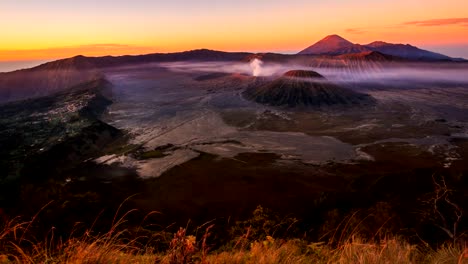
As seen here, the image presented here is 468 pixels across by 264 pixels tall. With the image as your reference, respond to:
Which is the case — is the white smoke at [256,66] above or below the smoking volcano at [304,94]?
above

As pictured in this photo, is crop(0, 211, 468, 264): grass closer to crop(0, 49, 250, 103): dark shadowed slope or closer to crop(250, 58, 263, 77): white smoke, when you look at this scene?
crop(250, 58, 263, 77): white smoke

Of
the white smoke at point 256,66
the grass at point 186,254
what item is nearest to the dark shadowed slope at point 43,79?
the white smoke at point 256,66

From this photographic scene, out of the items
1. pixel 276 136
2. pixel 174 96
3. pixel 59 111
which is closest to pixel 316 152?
pixel 276 136

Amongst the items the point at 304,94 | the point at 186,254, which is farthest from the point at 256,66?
the point at 186,254

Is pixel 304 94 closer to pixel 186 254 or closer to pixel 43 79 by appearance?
pixel 186 254

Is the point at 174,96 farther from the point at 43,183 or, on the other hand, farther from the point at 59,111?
the point at 43,183

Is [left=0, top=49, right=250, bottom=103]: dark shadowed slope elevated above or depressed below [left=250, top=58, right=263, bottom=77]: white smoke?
below

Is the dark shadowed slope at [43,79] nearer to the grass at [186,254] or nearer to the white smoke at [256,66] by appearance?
the white smoke at [256,66]

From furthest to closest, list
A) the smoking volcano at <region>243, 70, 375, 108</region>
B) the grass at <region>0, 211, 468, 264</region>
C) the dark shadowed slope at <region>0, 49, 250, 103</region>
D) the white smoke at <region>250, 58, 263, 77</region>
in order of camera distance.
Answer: the dark shadowed slope at <region>0, 49, 250, 103</region> < the white smoke at <region>250, 58, 263, 77</region> < the smoking volcano at <region>243, 70, 375, 108</region> < the grass at <region>0, 211, 468, 264</region>

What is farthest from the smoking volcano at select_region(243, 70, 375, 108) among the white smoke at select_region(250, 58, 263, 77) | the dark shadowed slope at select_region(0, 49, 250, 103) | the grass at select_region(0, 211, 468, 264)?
the dark shadowed slope at select_region(0, 49, 250, 103)
